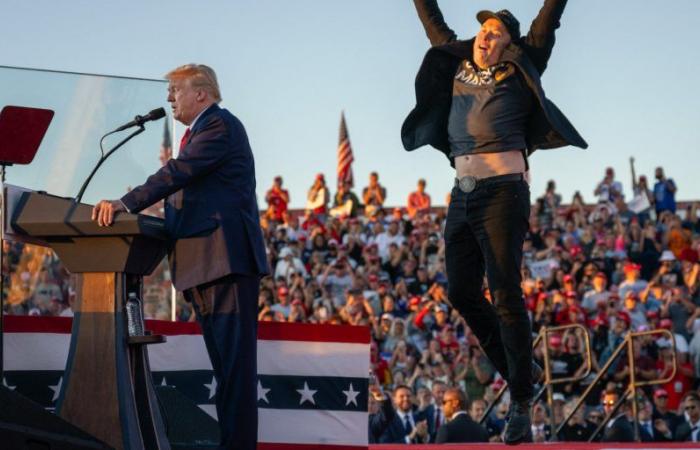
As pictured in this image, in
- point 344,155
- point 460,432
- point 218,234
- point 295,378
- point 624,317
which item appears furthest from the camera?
point 344,155

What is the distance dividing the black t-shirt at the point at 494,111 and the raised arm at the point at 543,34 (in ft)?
0.53

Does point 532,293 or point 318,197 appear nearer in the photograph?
point 532,293

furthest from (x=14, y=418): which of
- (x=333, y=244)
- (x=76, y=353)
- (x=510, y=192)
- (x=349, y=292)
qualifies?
(x=333, y=244)

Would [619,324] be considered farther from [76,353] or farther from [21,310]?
[76,353]

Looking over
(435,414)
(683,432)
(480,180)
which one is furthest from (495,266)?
(683,432)

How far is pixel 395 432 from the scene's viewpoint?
12.7m

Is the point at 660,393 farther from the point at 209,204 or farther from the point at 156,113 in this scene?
the point at 156,113

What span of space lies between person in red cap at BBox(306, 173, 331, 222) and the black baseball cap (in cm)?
1678

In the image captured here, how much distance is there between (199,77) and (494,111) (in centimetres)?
138

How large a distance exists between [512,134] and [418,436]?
6.95 metres

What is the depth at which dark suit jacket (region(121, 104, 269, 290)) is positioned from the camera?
561cm

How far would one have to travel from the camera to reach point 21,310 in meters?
9.24

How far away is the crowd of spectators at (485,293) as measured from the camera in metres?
12.9

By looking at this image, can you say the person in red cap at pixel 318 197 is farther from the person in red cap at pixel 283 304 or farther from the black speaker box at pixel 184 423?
the black speaker box at pixel 184 423
